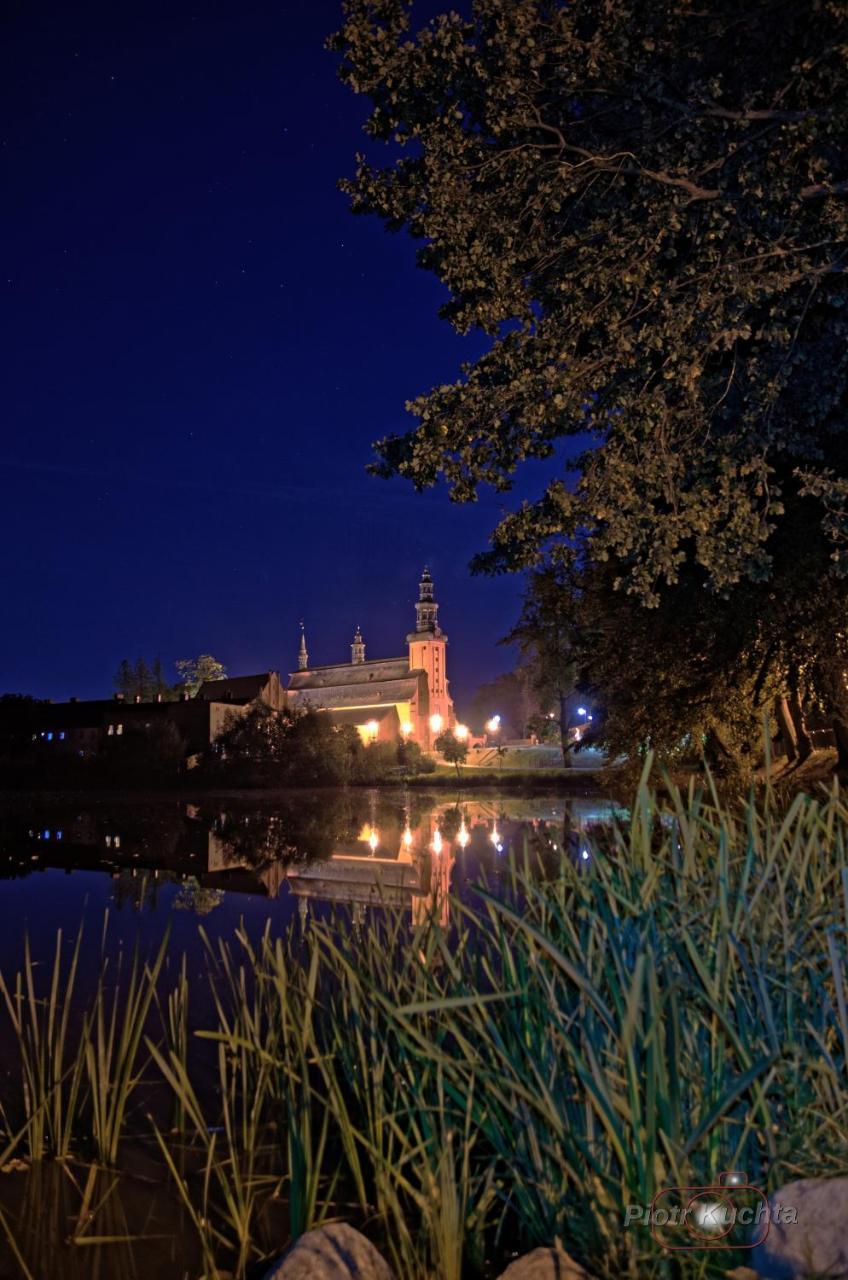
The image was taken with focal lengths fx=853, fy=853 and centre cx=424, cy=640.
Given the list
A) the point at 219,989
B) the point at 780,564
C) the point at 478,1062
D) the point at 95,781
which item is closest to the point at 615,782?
the point at 780,564

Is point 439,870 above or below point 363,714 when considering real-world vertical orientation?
below

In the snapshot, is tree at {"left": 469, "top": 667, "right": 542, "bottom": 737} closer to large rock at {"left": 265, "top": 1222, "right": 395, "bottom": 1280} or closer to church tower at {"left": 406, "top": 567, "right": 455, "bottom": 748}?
church tower at {"left": 406, "top": 567, "right": 455, "bottom": 748}

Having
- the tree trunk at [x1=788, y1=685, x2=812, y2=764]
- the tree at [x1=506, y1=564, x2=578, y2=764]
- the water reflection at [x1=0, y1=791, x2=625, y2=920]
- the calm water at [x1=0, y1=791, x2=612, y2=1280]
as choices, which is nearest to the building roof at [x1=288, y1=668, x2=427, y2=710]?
the calm water at [x1=0, y1=791, x2=612, y2=1280]

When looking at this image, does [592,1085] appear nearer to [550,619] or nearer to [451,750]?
[550,619]

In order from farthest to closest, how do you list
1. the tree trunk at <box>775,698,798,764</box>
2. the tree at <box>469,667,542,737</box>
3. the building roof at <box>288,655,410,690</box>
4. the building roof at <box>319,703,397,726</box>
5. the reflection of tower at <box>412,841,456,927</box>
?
the tree at <box>469,667,542,737</box>
the building roof at <box>288,655,410,690</box>
the building roof at <box>319,703,397,726</box>
the tree trunk at <box>775,698,798,764</box>
the reflection of tower at <box>412,841,456,927</box>

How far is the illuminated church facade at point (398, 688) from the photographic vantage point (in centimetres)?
11819

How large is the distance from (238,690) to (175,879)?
64.1m

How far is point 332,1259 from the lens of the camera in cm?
379

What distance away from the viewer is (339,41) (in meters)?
10.4

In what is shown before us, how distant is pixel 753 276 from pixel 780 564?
5817 mm

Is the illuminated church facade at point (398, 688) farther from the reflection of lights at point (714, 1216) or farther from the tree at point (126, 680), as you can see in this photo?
the reflection of lights at point (714, 1216)

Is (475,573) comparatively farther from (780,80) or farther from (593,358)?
(780,80)

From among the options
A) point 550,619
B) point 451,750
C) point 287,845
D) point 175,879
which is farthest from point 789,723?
Result: point 451,750

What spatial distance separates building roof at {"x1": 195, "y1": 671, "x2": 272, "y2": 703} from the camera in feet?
270
